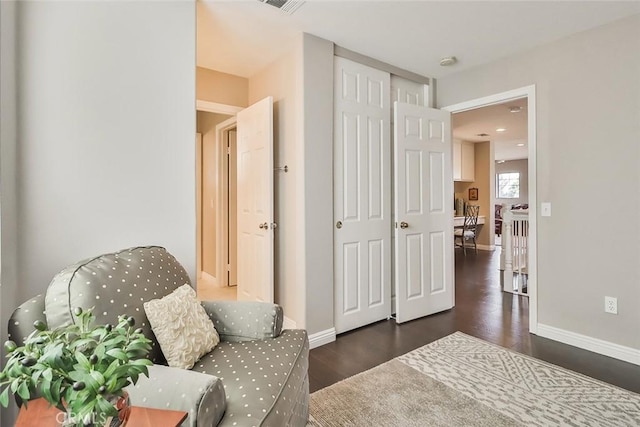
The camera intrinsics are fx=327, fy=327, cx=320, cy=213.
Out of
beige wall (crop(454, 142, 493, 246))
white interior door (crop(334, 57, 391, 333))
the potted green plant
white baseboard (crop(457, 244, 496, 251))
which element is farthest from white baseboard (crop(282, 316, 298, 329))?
beige wall (crop(454, 142, 493, 246))

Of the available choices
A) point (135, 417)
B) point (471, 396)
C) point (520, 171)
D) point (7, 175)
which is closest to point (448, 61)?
point (471, 396)

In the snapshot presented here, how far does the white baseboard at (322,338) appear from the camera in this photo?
2.59 meters

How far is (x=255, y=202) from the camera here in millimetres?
3084

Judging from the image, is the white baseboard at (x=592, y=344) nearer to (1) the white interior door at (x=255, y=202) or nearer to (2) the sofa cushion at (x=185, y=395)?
(1) the white interior door at (x=255, y=202)

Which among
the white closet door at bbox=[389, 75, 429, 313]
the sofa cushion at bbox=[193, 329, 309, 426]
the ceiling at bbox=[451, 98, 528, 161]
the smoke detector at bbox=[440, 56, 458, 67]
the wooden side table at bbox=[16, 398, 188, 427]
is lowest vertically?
the sofa cushion at bbox=[193, 329, 309, 426]

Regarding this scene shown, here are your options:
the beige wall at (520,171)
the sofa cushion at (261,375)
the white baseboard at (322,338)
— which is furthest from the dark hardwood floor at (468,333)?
the beige wall at (520,171)

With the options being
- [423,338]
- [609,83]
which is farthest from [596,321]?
[609,83]

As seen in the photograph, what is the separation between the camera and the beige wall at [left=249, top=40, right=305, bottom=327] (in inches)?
105

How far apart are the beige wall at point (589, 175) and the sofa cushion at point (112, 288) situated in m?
2.91

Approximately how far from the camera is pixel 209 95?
3258 millimetres

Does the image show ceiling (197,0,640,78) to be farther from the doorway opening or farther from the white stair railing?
the white stair railing

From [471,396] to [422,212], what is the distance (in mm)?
1725

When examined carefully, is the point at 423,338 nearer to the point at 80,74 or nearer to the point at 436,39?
the point at 436,39

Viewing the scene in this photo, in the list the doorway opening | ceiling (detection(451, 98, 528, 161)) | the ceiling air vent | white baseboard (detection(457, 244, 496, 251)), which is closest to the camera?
the ceiling air vent
